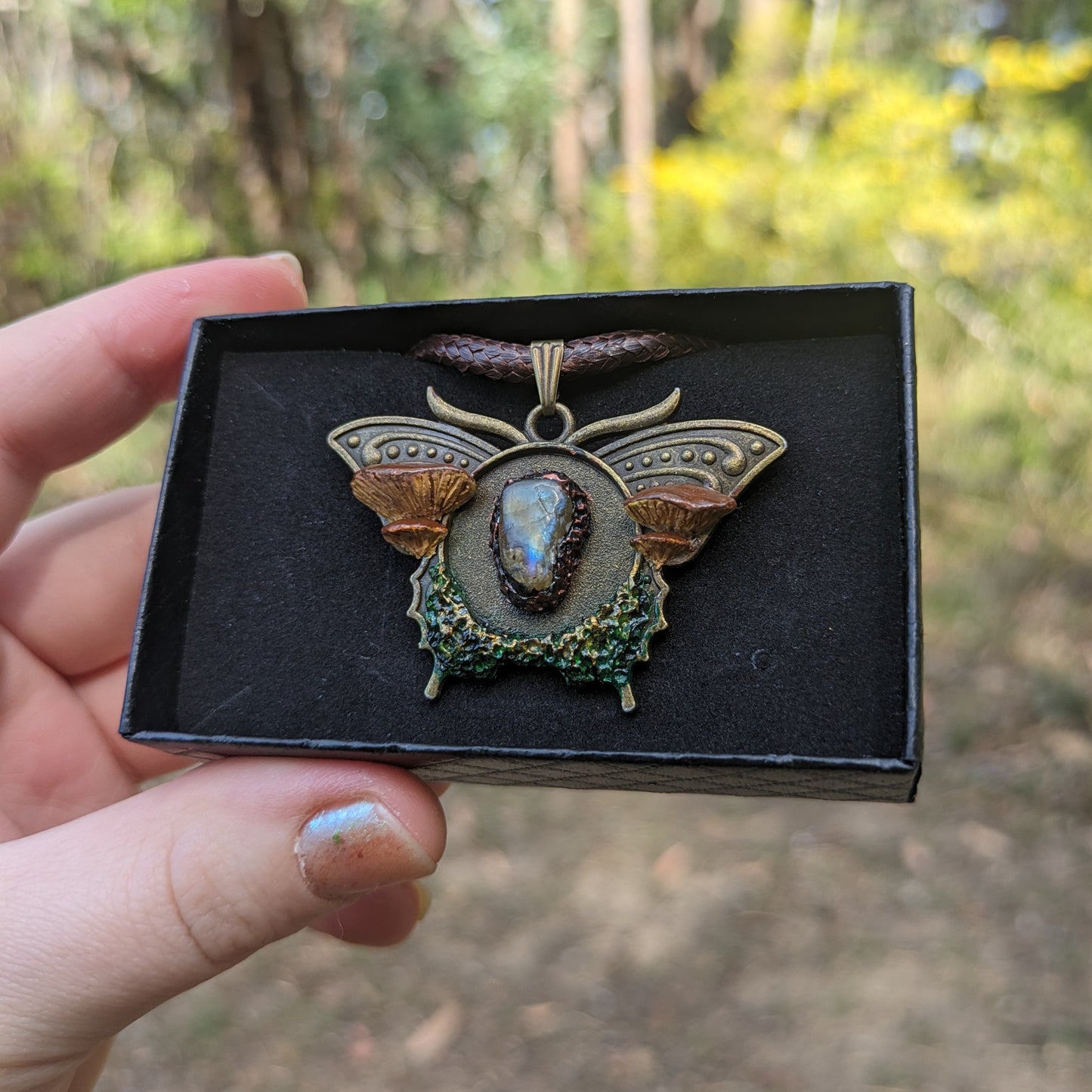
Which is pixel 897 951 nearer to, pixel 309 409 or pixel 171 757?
pixel 171 757

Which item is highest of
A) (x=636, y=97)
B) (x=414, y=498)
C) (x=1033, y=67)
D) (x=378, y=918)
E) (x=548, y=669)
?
(x=636, y=97)

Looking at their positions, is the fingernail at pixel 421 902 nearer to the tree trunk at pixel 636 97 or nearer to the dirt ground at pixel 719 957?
the dirt ground at pixel 719 957

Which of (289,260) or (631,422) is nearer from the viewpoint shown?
(631,422)

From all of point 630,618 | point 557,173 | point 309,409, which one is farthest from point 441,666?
point 557,173

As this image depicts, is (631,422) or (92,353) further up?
(92,353)

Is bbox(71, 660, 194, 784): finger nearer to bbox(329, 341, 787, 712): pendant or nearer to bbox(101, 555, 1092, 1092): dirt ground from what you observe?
bbox(329, 341, 787, 712): pendant

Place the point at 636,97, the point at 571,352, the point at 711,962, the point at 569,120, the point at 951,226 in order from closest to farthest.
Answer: the point at 571,352 < the point at 711,962 < the point at 951,226 < the point at 636,97 < the point at 569,120

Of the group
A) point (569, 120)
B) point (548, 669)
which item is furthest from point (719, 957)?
point (569, 120)

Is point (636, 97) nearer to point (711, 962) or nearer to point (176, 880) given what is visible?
point (711, 962)

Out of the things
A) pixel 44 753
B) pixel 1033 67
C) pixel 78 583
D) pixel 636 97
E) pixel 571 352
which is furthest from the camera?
pixel 636 97
